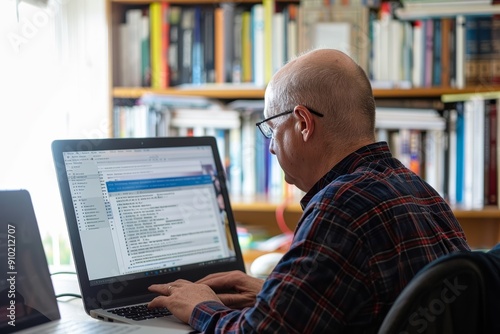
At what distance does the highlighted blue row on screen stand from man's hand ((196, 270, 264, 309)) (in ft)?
0.74

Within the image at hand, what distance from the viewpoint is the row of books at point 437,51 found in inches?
94.5

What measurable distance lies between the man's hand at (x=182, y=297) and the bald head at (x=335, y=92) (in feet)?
1.26

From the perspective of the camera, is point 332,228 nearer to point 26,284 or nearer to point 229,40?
point 26,284

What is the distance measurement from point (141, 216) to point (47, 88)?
1.22 meters

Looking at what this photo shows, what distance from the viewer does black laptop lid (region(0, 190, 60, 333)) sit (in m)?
1.13

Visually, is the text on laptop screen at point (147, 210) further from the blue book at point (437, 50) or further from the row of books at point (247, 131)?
the blue book at point (437, 50)

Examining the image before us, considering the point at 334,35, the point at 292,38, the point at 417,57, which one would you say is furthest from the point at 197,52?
the point at 417,57

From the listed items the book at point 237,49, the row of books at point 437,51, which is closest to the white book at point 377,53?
the row of books at point 437,51

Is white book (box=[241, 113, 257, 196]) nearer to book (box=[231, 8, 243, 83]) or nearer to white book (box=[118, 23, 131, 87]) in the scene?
book (box=[231, 8, 243, 83])

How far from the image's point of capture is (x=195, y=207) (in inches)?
59.6

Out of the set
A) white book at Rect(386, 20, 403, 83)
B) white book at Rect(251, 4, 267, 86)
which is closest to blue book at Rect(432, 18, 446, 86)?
white book at Rect(386, 20, 403, 83)

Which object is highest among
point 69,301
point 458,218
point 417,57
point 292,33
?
point 292,33

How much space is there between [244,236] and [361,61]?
2.55ft

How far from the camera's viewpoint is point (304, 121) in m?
1.23
